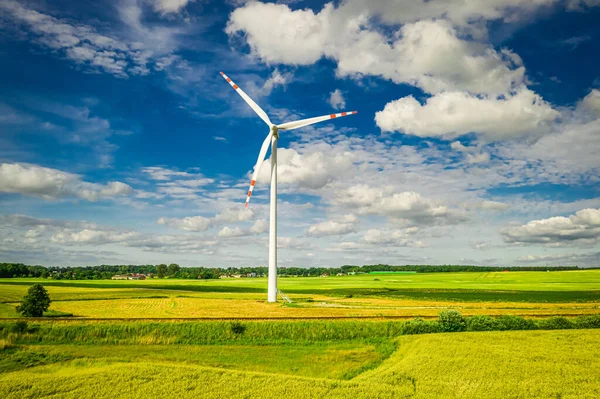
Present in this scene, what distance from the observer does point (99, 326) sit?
3944 cm

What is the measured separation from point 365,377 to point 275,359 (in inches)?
360

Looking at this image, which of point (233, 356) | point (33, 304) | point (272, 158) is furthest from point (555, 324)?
point (33, 304)

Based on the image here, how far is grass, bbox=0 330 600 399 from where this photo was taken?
869 inches

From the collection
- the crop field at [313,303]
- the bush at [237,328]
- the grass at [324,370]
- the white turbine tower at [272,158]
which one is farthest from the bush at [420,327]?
the white turbine tower at [272,158]

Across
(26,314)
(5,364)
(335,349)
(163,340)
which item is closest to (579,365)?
(335,349)

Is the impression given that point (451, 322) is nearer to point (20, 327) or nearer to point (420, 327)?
point (420, 327)

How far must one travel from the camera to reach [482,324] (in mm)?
40000

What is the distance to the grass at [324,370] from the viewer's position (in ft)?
72.4

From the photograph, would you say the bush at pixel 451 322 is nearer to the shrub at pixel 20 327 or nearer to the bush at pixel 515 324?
the bush at pixel 515 324

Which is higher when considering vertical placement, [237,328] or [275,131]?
[275,131]

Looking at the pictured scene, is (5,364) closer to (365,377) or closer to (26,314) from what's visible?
(26,314)

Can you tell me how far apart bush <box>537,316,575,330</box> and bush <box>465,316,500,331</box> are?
188 inches

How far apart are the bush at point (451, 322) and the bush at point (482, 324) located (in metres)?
0.57

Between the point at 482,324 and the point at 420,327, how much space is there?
631cm
